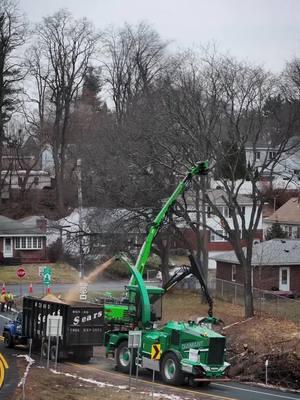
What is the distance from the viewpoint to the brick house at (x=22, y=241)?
7369 centimetres

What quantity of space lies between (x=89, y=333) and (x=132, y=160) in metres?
18.0

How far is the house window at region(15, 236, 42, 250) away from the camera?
245 ft

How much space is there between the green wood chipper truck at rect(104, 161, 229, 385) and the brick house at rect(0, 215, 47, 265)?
4516 cm

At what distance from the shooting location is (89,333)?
A: 29.8 m

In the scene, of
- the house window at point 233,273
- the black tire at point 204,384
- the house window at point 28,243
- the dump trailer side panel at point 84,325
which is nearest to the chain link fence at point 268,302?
the house window at point 233,273

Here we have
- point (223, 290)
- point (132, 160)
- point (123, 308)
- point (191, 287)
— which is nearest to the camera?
point (123, 308)

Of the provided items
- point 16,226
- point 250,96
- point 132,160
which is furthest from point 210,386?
point 16,226

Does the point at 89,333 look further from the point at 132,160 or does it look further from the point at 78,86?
the point at 78,86

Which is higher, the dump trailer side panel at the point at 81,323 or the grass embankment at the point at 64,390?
the dump trailer side panel at the point at 81,323

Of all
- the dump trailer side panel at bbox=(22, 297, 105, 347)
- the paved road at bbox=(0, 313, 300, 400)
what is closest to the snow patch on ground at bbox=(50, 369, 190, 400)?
the paved road at bbox=(0, 313, 300, 400)

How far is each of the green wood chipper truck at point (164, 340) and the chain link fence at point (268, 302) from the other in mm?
12308

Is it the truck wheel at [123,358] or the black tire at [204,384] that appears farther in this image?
the truck wheel at [123,358]

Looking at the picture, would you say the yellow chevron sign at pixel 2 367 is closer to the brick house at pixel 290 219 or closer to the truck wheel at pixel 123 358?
the truck wheel at pixel 123 358

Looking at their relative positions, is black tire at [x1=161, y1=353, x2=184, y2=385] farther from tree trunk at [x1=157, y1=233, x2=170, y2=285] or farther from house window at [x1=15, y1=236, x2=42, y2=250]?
house window at [x1=15, y1=236, x2=42, y2=250]
